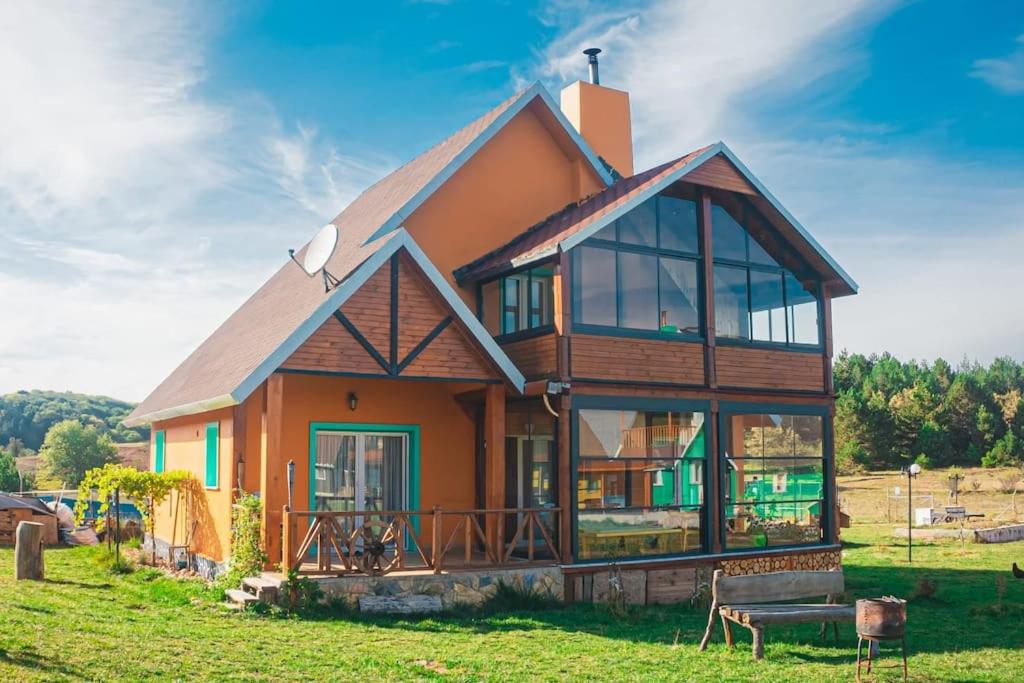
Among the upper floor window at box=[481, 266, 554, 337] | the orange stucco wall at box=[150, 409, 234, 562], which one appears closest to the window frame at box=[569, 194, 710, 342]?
the upper floor window at box=[481, 266, 554, 337]

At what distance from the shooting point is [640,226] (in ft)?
52.0

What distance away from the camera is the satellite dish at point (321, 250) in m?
14.3

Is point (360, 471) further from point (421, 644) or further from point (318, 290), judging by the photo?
point (421, 644)

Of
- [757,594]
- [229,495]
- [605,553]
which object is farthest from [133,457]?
[757,594]

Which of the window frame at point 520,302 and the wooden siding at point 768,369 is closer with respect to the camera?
the window frame at point 520,302

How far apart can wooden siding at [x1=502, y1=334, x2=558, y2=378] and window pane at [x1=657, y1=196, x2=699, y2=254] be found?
266 cm

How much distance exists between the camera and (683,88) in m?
16.1

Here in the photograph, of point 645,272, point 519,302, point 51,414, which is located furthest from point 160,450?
point 51,414

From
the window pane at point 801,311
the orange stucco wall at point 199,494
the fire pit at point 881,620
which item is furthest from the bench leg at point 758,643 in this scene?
the window pane at point 801,311

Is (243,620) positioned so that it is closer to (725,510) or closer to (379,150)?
(725,510)

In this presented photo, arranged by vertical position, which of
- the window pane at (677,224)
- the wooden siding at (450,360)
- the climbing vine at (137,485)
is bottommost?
the climbing vine at (137,485)

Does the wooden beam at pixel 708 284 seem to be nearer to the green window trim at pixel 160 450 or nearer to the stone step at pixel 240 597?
the stone step at pixel 240 597

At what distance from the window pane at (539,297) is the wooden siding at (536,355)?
0.40m

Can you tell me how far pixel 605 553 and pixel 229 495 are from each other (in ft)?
18.8
